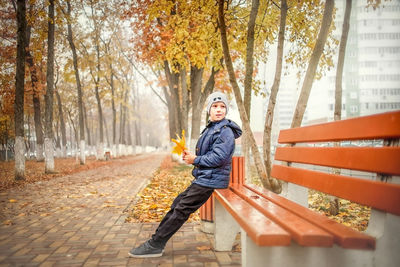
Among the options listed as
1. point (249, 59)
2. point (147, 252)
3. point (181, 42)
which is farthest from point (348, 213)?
point (181, 42)

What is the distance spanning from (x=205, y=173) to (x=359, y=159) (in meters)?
1.37

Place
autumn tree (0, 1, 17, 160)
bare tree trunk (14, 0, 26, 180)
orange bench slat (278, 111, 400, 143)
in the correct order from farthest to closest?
1. autumn tree (0, 1, 17, 160)
2. bare tree trunk (14, 0, 26, 180)
3. orange bench slat (278, 111, 400, 143)

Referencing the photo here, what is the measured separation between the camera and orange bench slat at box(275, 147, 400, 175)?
156cm

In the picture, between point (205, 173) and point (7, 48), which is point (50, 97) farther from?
point (205, 173)

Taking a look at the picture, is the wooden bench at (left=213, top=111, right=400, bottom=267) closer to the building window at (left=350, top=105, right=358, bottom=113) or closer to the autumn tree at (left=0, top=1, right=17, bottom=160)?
the autumn tree at (left=0, top=1, right=17, bottom=160)

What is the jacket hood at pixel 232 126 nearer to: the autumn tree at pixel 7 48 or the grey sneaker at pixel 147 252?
the grey sneaker at pixel 147 252

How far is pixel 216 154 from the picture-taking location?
2633 millimetres

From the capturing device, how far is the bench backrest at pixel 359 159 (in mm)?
1555

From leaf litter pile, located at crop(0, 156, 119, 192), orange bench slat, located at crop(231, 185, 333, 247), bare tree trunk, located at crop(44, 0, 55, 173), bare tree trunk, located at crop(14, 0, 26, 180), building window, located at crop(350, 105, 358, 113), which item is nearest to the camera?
orange bench slat, located at crop(231, 185, 333, 247)

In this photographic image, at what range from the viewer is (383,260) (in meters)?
1.62

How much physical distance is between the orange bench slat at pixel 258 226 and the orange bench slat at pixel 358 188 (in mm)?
566

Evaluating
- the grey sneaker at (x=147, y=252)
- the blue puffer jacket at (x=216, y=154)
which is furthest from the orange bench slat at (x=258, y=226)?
the grey sneaker at (x=147, y=252)

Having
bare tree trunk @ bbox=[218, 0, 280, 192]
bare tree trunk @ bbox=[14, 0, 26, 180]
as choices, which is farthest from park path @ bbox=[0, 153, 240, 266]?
bare tree trunk @ bbox=[14, 0, 26, 180]

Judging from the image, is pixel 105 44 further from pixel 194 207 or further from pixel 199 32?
pixel 194 207
